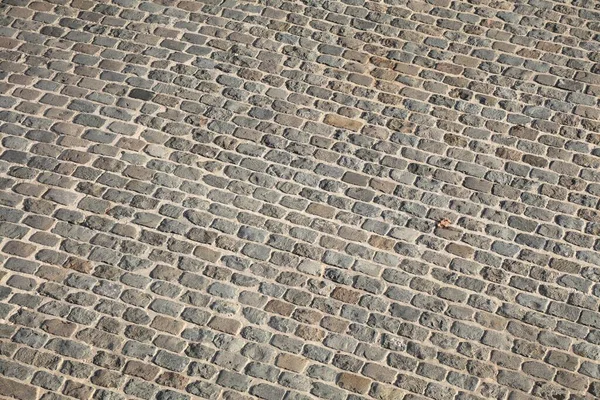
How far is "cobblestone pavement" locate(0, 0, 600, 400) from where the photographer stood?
7.29m

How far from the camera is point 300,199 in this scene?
8.37m

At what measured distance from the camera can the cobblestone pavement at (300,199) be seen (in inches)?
287

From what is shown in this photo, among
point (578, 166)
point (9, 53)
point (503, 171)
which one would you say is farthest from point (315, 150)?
point (9, 53)

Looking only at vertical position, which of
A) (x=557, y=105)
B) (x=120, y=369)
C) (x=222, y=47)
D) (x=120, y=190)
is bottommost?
(x=120, y=369)

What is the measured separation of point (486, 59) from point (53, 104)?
400 centimetres

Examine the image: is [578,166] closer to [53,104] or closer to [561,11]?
[561,11]

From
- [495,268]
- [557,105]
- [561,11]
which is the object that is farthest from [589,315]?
[561,11]

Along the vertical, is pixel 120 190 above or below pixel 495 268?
below

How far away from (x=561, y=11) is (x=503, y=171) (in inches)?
91.8

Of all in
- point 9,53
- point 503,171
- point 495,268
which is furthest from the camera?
point 9,53

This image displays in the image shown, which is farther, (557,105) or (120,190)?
(557,105)

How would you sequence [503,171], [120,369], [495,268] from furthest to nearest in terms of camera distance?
[503,171] < [495,268] < [120,369]

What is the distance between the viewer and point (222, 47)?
31.7 ft

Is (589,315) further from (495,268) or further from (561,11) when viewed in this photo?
(561,11)
